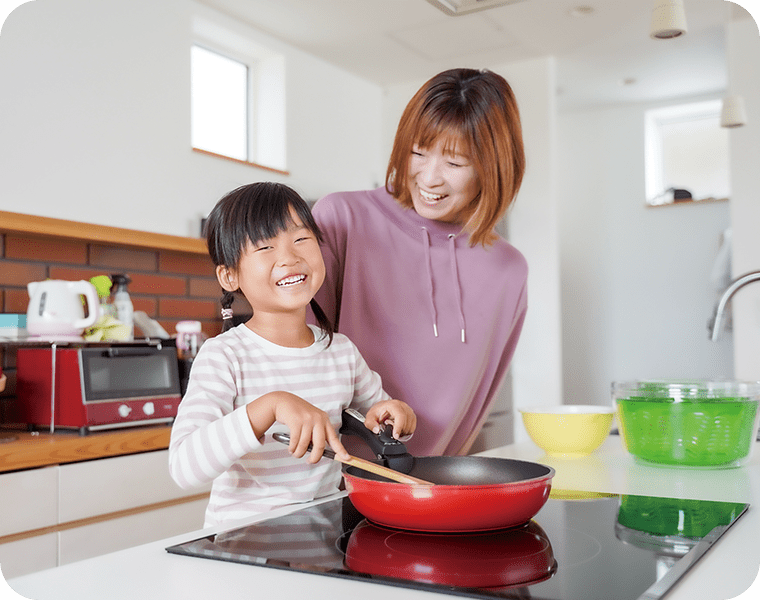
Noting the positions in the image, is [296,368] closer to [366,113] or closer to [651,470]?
[651,470]

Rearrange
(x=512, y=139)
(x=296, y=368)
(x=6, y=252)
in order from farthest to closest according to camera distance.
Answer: (x=6, y=252) < (x=512, y=139) < (x=296, y=368)

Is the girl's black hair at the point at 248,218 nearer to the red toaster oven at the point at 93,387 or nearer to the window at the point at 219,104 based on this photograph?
the red toaster oven at the point at 93,387

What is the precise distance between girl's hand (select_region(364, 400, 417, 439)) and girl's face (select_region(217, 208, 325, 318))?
0.55 ft

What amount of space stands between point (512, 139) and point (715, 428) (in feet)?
1.72

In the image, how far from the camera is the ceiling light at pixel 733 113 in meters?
3.03

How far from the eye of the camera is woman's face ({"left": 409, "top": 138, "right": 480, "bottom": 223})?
1123mm

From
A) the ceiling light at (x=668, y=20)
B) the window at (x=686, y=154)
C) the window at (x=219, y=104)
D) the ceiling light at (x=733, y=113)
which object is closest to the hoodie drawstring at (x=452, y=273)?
the ceiling light at (x=668, y=20)

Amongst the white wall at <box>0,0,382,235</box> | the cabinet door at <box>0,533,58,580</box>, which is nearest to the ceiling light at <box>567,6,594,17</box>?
the white wall at <box>0,0,382,235</box>

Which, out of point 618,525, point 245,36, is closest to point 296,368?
point 618,525

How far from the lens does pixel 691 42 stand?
3621 mm

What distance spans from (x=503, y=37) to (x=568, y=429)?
98.7 inches

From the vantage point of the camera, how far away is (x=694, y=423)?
1.00 metres

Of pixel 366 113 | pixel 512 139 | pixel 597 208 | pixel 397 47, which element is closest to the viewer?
pixel 512 139

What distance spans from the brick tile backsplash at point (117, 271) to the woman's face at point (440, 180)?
132 cm
